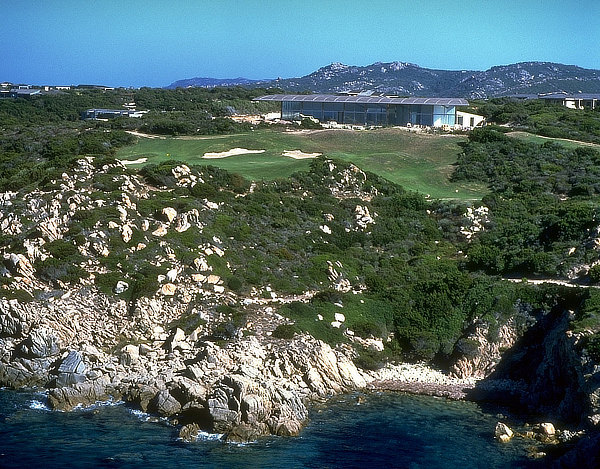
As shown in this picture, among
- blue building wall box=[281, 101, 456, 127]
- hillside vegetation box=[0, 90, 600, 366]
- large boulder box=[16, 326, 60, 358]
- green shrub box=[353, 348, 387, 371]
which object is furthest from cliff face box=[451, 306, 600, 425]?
blue building wall box=[281, 101, 456, 127]

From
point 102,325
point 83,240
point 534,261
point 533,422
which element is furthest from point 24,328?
point 534,261

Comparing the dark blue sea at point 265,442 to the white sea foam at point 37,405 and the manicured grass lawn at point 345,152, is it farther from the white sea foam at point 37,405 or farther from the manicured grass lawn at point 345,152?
the manicured grass lawn at point 345,152

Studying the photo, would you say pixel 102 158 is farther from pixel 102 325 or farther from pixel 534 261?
pixel 534 261

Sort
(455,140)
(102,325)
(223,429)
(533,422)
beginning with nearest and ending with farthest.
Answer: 1. (223,429)
2. (533,422)
3. (102,325)
4. (455,140)

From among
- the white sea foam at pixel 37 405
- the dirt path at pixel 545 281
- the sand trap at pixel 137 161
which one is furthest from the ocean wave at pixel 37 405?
the sand trap at pixel 137 161

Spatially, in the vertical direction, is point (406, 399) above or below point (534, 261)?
below

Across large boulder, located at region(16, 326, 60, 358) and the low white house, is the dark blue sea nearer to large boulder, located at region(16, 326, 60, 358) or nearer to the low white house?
large boulder, located at region(16, 326, 60, 358)

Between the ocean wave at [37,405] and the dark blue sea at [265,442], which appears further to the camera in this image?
the ocean wave at [37,405]
